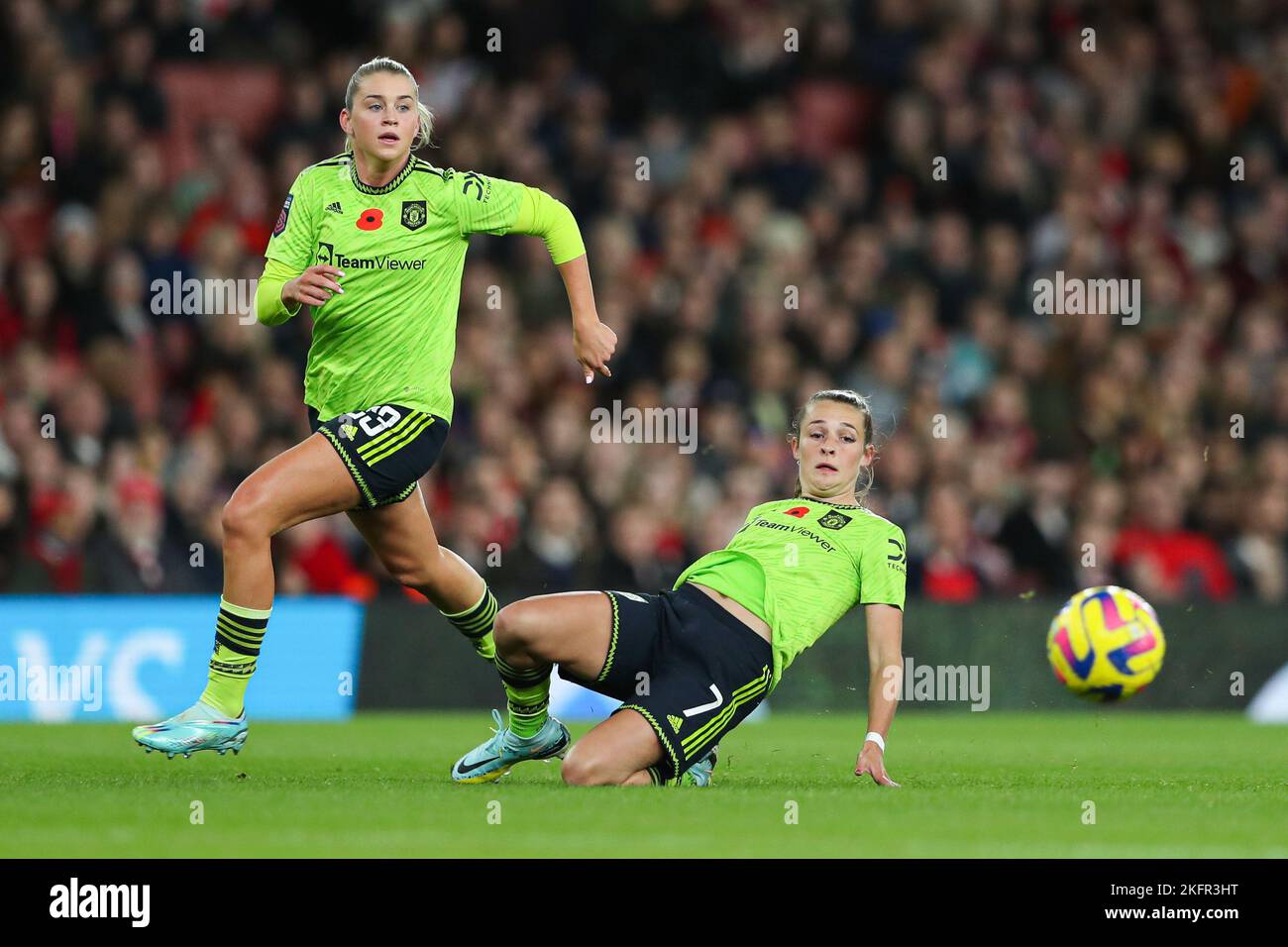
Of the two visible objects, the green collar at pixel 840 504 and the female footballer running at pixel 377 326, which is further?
the green collar at pixel 840 504

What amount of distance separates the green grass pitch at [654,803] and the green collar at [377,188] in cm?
216

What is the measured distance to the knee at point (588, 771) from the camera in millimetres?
7258

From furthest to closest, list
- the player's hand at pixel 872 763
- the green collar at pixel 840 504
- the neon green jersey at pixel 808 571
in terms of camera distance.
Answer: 1. the green collar at pixel 840 504
2. the neon green jersey at pixel 808 571
3. the player's hand at pixel 872 763

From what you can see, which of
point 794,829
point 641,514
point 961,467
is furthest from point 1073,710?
point 794,829

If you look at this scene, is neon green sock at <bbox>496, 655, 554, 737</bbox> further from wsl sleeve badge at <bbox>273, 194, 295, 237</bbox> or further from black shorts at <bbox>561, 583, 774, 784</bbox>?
wsl sleeve badge at <bbox>273, 194, 295, 237</bbox>

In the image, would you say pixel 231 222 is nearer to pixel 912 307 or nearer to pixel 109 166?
pixel 109 166

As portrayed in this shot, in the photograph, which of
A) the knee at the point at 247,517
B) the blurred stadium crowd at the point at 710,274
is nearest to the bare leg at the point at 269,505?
the knee at the point at 247,517

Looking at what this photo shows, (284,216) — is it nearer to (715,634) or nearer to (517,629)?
(517,629)

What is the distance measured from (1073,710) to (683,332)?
13.2 ft

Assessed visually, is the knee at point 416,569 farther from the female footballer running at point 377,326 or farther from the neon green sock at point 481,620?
the neon green sock at point 481,620

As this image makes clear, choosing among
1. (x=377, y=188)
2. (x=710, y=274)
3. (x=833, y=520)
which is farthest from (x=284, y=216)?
(x=710, y=274)

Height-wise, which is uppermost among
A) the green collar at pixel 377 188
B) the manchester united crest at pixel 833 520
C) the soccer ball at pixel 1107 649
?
the green collar at pixel 377 188

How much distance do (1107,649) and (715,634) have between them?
176cm

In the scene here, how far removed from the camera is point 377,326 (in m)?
7.71
